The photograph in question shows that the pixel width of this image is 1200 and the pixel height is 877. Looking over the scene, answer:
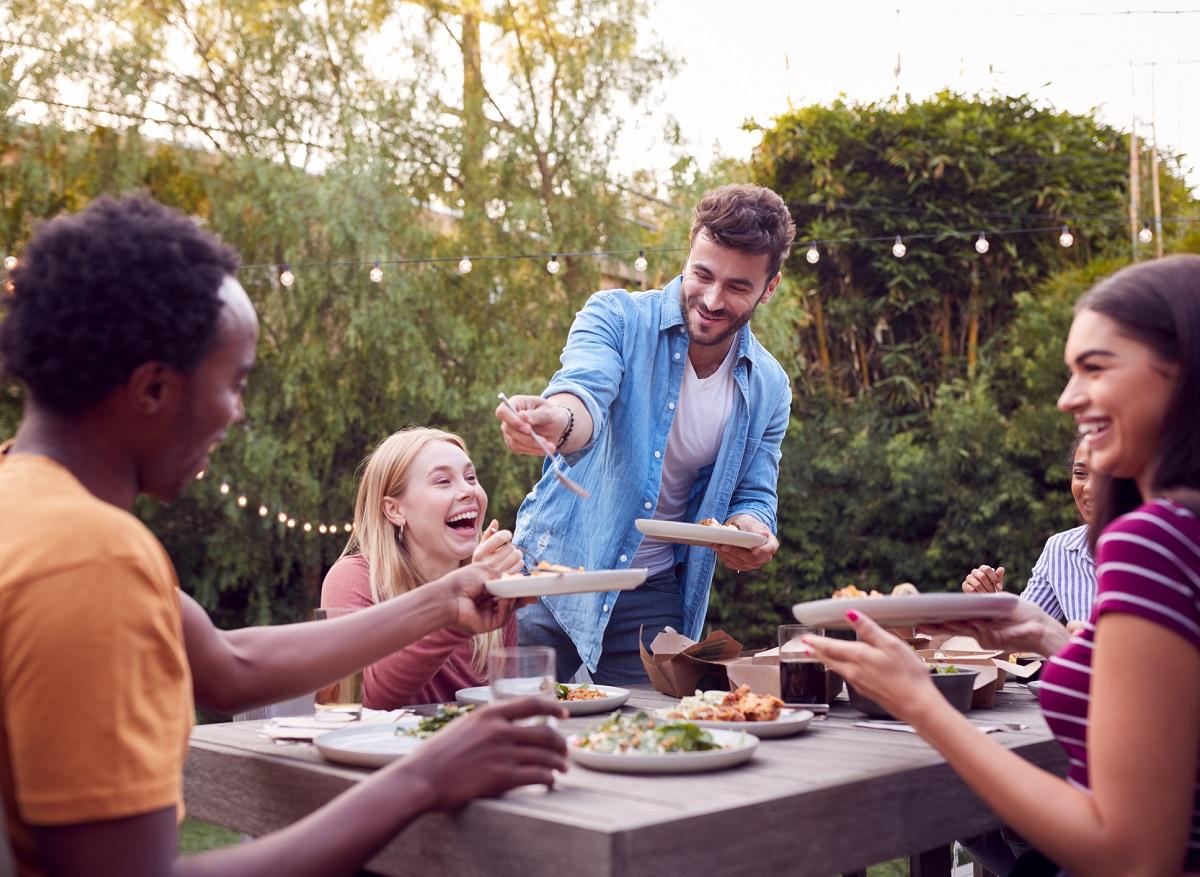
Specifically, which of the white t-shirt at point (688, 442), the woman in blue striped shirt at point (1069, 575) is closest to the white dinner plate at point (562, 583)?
the white t-shirt at point (688, 442)

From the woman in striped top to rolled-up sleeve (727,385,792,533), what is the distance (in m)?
1.67

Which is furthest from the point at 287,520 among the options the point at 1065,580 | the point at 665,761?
the point at 665,761

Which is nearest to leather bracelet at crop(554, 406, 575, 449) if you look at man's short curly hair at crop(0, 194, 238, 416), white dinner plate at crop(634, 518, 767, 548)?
white dinner plate at crop(634, 518, 767, 548)

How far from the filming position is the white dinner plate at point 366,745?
173 centimetres

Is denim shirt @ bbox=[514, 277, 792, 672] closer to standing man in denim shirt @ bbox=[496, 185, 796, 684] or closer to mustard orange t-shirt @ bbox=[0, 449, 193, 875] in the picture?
standing man in denim shirt @ bbox=[496, 185, 796, 684]

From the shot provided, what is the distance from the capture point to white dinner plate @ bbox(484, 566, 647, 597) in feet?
Answer: 6.43

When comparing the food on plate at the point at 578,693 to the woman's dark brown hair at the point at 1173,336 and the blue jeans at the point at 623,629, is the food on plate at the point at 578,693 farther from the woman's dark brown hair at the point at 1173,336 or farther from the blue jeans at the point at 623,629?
the woman's dark brown hair at the point at 1173,336

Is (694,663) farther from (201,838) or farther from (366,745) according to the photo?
Result: (201,838)

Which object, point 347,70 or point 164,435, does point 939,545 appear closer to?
point 347,70

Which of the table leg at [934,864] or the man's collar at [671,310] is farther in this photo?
the man's collar at [671,310]

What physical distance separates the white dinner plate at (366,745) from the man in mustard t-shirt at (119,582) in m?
0.29

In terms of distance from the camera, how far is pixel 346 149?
683 cm

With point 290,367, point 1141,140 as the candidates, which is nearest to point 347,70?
point 290,367

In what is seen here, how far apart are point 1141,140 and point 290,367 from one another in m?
5.55
